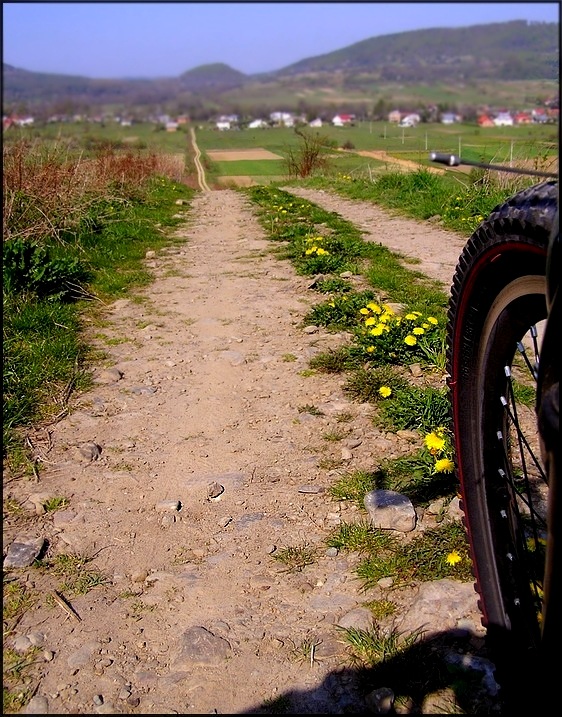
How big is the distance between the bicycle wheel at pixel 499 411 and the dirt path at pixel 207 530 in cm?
19

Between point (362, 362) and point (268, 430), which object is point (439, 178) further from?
point (268, 430)

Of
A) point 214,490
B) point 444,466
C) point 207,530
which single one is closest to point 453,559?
point 444,466

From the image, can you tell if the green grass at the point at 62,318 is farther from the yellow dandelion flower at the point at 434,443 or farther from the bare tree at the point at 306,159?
the bare tree at the point at 306,159

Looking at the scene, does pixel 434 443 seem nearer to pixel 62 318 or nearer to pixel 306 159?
pixel 62 318

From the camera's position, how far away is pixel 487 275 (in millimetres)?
2004

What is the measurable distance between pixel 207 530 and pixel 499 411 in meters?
1.31

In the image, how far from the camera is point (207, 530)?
2.80 m

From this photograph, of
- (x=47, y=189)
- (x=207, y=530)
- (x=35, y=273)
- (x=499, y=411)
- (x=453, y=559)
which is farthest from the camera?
(x=47, y=189)

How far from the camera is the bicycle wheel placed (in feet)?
5.98

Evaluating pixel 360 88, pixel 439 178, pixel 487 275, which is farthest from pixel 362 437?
pixel 439 178

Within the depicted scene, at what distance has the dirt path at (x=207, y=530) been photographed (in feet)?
6.61

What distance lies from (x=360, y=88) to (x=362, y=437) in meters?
1.84

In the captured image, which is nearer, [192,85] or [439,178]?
[192,85]

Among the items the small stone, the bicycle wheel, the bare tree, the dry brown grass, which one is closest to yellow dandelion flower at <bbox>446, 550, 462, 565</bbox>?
the bicycle wheel
